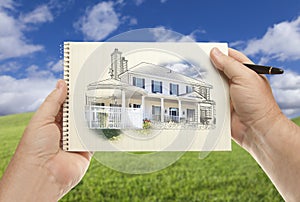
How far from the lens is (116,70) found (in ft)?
3.39

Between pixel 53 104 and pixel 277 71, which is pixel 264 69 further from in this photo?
pixel 53 104

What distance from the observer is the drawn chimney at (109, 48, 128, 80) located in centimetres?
103

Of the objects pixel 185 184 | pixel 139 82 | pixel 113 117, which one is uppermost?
pixel 139 82

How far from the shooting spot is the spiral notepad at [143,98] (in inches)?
40.3

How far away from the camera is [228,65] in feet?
3.35

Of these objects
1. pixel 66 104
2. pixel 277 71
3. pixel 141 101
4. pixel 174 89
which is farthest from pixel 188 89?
pixel 66 104

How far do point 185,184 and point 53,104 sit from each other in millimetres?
1897

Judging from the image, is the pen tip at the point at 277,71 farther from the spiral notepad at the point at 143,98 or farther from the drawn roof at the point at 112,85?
the drawn roof at the point at 112,85

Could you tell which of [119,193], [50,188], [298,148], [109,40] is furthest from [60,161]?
[119,193]

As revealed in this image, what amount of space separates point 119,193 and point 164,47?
5.95 ft

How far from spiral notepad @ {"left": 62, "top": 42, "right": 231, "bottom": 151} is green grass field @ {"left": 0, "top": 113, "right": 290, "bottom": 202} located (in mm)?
1655

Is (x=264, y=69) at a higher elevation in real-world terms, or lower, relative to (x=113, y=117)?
higher

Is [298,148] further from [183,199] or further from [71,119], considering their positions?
[183,199]

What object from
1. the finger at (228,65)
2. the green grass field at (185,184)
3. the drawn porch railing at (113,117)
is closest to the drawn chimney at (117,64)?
the drawn porch railing at (113,117)
